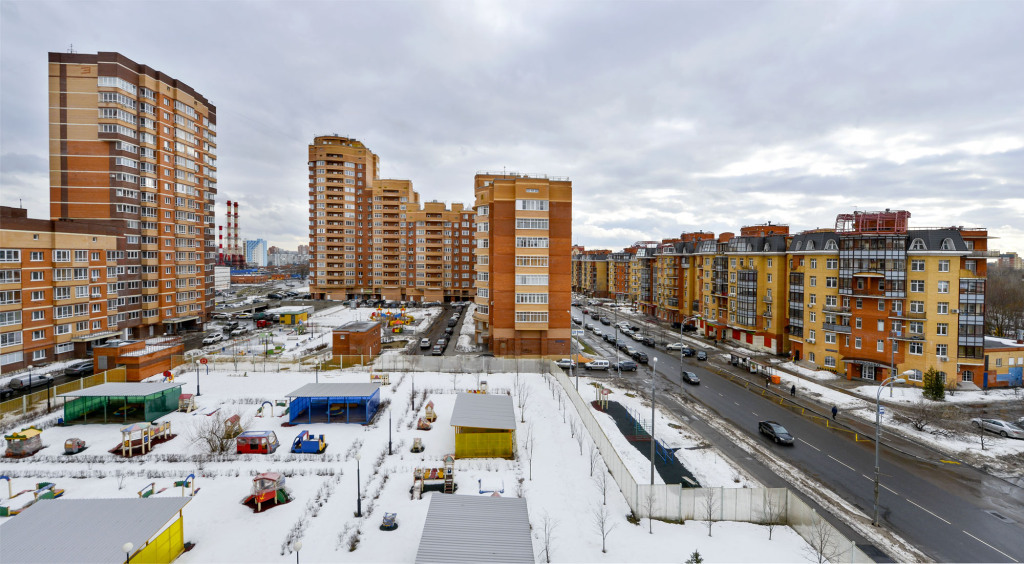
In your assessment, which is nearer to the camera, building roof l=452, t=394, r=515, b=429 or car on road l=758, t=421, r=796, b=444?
building roof l=452, t=394, r=515, b=429

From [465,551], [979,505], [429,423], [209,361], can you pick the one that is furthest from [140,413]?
[979,505]

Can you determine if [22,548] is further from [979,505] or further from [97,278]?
[97,278]

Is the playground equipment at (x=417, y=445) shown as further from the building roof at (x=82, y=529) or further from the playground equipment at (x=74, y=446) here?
the playground equipment at (x=74, y=446)

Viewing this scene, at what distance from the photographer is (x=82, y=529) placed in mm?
15102

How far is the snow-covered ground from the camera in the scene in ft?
58.2

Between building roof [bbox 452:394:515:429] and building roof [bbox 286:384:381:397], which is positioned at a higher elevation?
building roof [bbox 286:384:381:397]

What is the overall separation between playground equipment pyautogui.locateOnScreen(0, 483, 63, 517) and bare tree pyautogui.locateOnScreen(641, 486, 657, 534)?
1097 inches

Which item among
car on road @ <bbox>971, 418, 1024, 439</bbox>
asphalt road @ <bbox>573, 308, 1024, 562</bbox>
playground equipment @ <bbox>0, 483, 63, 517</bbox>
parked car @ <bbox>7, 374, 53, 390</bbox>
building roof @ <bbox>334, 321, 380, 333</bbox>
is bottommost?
asphalt road @ <bbox>573, 308, 1024, 562</bbox>

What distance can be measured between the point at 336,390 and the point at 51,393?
84.4ft

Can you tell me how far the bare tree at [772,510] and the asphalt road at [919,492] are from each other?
6.01 metres

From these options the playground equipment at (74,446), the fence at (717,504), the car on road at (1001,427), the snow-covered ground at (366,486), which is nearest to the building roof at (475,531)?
the snow-covered ground at (366,486)

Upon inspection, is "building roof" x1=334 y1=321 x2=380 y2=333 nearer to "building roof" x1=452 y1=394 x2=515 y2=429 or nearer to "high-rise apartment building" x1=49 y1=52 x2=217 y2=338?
"building roof" x1=452 y1=394 x2=515 y2=429

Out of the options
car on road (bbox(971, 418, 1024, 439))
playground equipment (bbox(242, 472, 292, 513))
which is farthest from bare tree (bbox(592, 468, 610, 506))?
car on road (bbox(971, 418, 1024, 439))

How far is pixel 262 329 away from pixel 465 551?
7441 centimetres
